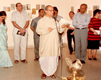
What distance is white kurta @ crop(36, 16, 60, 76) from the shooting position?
10.6 feet

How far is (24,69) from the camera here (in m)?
4.18

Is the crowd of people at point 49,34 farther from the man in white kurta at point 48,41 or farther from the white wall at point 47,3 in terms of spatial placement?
the white wall at point 47,3

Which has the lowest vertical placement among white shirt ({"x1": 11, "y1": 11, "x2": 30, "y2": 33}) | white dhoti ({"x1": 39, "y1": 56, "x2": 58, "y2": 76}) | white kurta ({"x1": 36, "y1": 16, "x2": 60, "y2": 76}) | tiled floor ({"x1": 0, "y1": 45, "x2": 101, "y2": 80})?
tiled floor ({"x1": 0, "y1": 45, "x2": 101, "y2": 80})

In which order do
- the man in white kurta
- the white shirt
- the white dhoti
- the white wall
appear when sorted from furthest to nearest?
the white wall, the white shirt, the white dhoti, the man in white kurta

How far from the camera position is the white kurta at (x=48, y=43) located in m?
3.24

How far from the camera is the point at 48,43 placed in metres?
3.27

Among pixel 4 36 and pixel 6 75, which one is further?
pixel 4 36

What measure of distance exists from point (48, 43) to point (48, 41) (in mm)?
41

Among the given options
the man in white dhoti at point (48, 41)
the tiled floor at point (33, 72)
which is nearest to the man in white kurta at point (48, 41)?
the man in white dhoti at point (48, 41)

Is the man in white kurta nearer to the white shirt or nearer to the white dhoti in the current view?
the white dhoti

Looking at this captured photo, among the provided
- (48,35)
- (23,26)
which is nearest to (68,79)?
(48,35)

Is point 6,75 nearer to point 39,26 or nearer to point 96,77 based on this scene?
point 39,26

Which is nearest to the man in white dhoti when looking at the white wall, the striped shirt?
the striped shirt

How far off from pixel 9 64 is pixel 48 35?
5.54ft
